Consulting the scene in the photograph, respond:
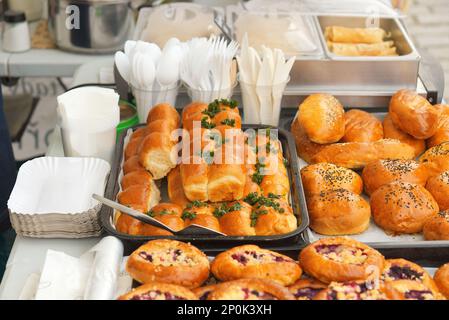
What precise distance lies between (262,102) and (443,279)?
960mm

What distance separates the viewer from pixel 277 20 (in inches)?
105

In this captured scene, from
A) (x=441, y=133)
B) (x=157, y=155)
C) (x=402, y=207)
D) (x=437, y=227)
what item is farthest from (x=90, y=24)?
(x=437, y=227)

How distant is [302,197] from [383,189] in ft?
0.85

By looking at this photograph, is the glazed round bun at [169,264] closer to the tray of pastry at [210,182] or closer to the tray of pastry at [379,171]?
the tray of pastry at [210,182]

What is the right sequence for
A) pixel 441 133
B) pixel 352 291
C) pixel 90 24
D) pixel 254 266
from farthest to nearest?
1. pixel 90 24
2. pixel 441 133
3. pixel 254 266
4. pixel 352 291

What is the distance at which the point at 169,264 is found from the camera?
1538 mm

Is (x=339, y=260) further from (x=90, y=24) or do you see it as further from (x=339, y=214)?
(x=90, y=24)

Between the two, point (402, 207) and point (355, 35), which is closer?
point (402, 207)

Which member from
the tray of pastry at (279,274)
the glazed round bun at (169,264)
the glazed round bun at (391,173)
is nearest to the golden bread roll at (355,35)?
the glazed round bun at (391,173)

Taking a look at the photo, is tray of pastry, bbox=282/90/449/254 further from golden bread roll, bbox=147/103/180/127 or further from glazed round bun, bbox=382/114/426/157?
golden bread roll, bbox=147/103/180/127

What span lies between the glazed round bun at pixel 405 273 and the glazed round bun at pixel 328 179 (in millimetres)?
429

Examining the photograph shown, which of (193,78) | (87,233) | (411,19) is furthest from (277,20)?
(411,19)

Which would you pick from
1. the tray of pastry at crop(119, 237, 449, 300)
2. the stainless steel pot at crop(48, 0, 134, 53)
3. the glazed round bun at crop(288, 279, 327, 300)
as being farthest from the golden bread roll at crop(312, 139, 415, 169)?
the stainless steel pot at crop(48, 0, 134, 53)

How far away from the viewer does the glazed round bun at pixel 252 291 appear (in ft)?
4.61
